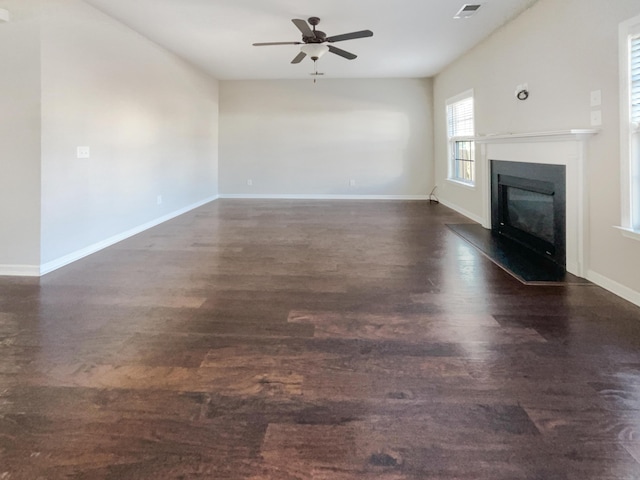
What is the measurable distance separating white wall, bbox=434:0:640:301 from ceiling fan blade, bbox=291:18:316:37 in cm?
228

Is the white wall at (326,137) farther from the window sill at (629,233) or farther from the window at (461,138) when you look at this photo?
the window sill at (629,233)

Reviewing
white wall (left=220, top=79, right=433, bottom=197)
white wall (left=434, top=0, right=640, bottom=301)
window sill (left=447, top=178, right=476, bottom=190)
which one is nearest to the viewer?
white wall (left=434, top=0, right=640, bottom=301)

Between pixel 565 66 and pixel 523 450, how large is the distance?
3.47m

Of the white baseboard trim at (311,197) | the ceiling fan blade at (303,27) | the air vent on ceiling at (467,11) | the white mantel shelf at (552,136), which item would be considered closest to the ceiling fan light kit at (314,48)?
the ceiling fan blade at (303,27)

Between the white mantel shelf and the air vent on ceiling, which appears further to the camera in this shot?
the air vent on ceiling

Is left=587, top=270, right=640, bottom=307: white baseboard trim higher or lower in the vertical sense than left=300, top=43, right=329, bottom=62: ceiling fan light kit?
lower

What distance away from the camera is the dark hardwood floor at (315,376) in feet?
4.61

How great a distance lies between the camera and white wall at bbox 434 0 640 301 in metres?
2.98

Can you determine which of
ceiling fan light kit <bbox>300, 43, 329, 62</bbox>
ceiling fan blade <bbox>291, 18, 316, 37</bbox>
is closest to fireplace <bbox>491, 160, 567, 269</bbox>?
ceiling fan light kit <bbox>300, 43, 329, 62</bbox>

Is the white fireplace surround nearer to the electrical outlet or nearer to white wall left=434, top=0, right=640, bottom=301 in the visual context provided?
white wall left=434, top=0, right=640, bottom=301

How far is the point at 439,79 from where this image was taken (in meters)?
8.30

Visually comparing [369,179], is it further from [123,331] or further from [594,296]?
[123,331]

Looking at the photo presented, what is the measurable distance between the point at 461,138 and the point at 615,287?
4289 mm

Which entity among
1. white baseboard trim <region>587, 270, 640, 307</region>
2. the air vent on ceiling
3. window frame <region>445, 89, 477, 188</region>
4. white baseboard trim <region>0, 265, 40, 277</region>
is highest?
the air vent on ceiling
